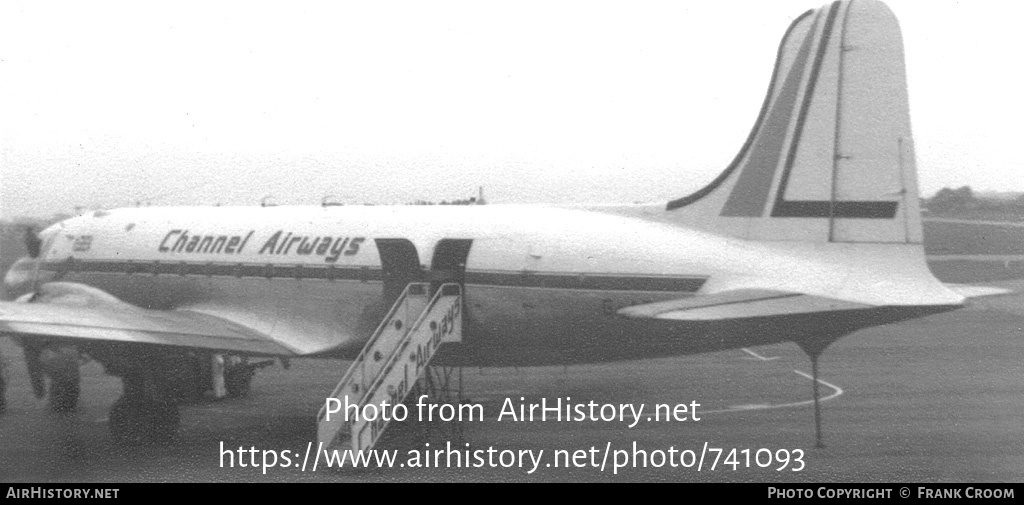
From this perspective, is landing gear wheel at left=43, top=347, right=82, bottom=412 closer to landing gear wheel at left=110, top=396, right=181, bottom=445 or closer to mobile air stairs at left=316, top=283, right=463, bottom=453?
landing gear wheel at left=110, top=396, right=181, bottom=445

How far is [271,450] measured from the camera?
641 inches

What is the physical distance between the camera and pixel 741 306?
13.2 m

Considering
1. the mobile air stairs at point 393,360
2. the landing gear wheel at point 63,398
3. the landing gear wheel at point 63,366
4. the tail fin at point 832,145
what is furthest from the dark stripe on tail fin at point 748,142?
the landing gear wheel at point 63,398

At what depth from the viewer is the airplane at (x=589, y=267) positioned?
45.2 feet

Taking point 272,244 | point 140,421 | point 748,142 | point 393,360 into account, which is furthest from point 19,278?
point 748,142

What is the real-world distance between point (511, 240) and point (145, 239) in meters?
8.13

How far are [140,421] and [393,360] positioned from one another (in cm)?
430

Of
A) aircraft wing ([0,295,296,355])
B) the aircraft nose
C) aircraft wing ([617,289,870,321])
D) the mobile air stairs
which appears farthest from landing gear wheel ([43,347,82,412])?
aircraft wing ([617,289,870,321])

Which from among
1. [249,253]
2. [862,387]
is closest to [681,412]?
[862,387]

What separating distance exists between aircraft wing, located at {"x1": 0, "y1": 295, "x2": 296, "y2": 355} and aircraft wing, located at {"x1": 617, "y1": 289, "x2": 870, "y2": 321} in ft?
23.4

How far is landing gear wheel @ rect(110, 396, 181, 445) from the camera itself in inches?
670

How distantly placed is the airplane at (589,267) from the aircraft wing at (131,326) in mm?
41

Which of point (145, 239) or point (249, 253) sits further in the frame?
point (145, 239)

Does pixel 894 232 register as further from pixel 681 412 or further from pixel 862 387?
pixel 862 387
